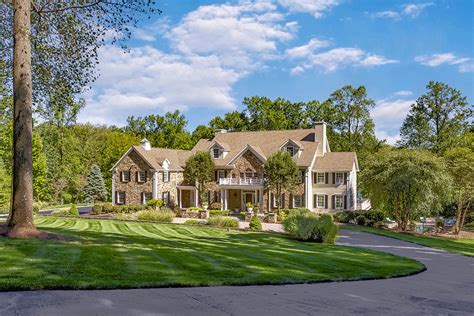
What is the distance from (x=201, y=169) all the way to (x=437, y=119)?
86.4 ft

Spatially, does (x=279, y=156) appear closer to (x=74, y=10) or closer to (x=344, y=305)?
(x=74, y=10)

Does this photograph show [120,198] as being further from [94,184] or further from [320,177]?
[320,177]

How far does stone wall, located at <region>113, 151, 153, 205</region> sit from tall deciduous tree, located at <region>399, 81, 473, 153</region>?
28.9 m

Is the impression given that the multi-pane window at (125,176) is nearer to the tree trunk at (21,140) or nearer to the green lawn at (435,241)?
the green lawn at (435,241)

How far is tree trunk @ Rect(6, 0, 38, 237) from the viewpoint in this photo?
37.9 feet

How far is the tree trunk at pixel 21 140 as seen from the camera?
1155 centimetres

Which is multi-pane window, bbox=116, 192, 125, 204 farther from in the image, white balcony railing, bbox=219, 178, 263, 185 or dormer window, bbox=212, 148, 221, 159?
white balcony railing, bbox=219, 178, 263, 185

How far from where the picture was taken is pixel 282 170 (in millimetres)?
34062

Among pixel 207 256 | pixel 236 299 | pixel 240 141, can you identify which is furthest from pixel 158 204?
pixel 236 299

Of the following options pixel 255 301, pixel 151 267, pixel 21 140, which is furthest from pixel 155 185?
pixel 255 301

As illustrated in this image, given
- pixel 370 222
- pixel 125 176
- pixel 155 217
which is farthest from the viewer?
pixel 125 176

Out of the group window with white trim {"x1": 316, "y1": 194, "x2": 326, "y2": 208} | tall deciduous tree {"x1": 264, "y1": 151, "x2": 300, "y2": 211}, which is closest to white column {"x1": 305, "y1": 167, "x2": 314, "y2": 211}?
window with white trim {"x1": 316, "y1": 194, "x2": 326, "y2": 208}

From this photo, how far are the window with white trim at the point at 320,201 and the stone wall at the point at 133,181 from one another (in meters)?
16.3

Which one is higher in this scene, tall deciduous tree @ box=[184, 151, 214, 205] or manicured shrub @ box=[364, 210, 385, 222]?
tall deciduous tree @ box=[184, 151, 214, 205]
